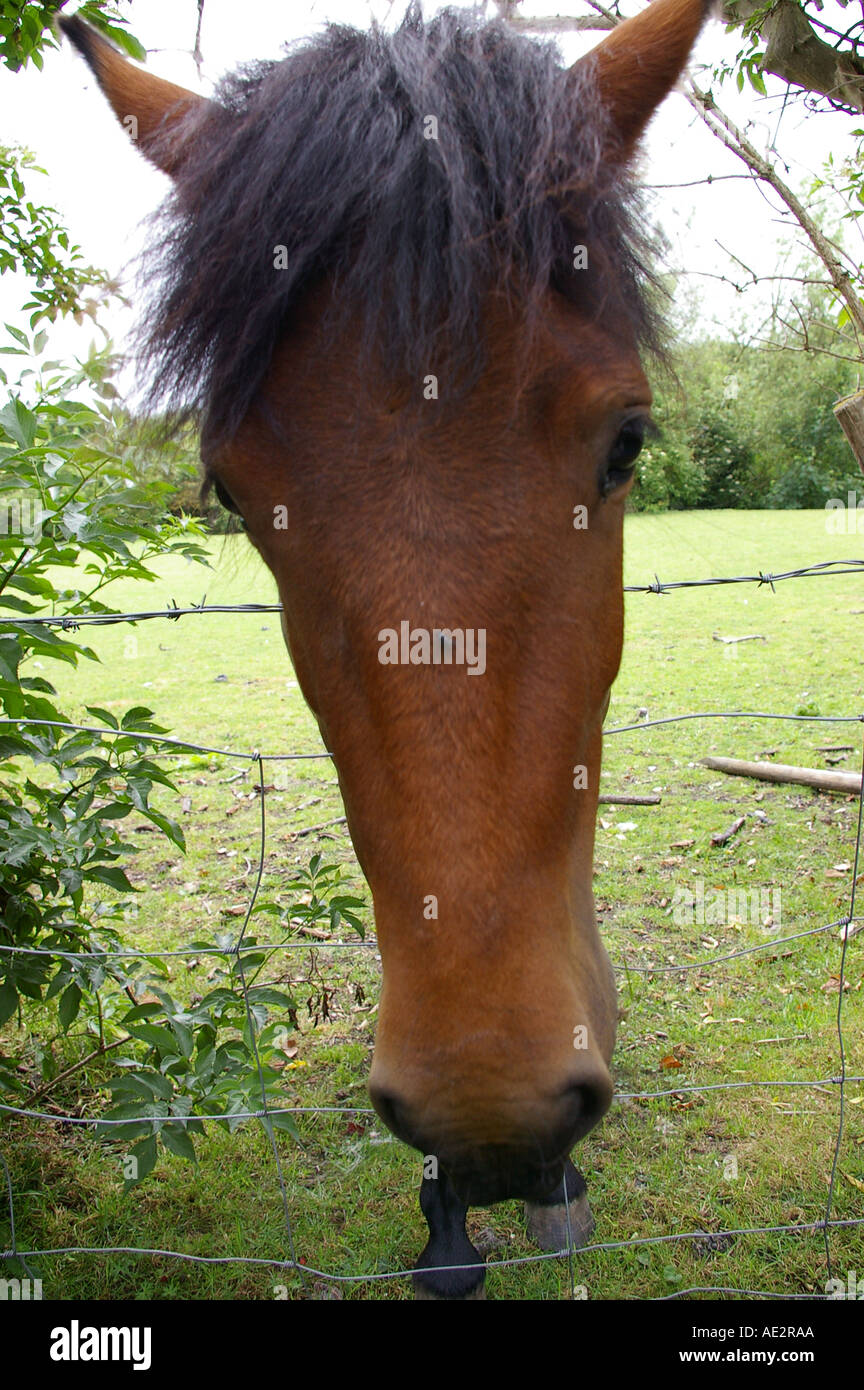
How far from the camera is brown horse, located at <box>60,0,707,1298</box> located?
1167 millimetres

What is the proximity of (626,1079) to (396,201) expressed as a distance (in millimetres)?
3185

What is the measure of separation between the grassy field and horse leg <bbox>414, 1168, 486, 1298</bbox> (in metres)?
0.11

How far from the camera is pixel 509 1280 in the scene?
244 cm

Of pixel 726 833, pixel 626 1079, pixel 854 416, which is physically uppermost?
pixel 854 416

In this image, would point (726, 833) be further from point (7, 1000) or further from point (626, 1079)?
point (7, 1000)

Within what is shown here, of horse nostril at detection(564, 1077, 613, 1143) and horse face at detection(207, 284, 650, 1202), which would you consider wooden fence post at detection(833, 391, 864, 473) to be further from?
horse nostril at detection(564, 1077, 613, 1143)

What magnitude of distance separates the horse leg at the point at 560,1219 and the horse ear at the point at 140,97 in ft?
9.71

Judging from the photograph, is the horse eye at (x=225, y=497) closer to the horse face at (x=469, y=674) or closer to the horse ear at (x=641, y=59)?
the horse face at (x=469, y=674)

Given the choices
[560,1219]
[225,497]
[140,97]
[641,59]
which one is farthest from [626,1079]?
[140,97]

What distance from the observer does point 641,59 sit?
60.1 inches

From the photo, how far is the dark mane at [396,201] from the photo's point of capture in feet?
4.46

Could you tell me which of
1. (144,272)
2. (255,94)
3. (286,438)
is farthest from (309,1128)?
(255,94)

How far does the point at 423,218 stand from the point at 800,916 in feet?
13.7
